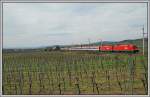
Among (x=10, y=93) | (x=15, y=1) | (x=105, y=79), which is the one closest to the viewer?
(x=15, y=1)

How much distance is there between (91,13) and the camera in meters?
1.66

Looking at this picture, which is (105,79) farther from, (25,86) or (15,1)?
(15,1)

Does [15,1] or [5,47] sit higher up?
[15,1]

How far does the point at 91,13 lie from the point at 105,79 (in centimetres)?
79

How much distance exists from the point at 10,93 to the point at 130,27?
0.98 meters

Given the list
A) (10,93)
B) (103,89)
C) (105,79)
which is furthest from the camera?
(105,79)

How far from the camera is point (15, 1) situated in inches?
62.0

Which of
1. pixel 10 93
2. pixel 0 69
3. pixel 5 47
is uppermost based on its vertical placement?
pixel 5 47

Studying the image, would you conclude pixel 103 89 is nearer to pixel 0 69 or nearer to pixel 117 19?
pixel 117 19

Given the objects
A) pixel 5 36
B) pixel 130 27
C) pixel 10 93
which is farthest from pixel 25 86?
pixel 130 27

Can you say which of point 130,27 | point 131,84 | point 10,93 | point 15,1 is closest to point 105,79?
point 131,84

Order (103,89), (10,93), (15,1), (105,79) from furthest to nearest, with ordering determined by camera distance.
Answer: (105,79), (103,89), (10,93), (15,1)

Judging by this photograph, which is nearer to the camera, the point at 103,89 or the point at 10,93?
the point at 10,93

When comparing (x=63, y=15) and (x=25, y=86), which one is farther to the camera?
(x=25, y=86)
